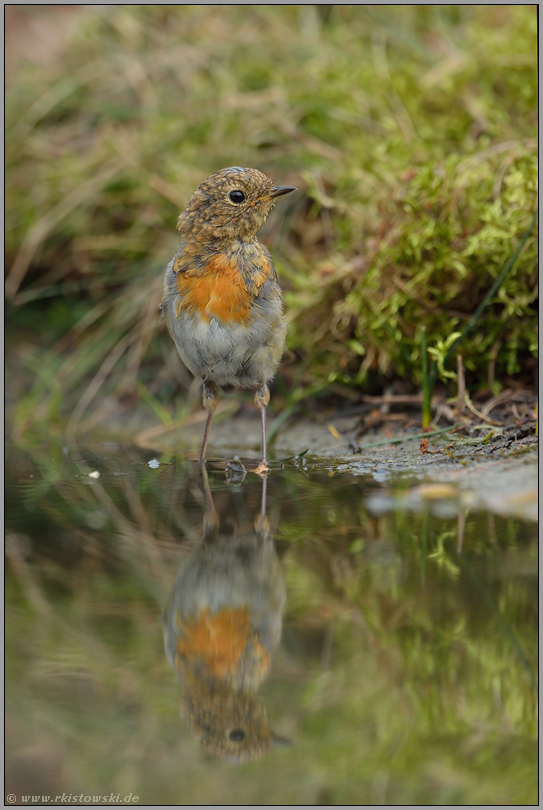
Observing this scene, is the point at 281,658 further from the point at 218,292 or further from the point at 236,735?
the point at 218,292

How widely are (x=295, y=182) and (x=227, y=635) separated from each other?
3.79m

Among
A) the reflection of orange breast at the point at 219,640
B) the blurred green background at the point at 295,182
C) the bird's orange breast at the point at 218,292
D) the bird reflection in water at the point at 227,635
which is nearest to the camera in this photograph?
the bird reflection in water at the point at 227,635

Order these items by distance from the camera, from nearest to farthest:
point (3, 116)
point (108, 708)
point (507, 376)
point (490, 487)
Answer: point (108, 708) < point (490, 487) < point (507, 376) < point (3, 116)

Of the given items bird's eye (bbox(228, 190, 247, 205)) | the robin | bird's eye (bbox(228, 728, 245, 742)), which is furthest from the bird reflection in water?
bird's eye (bbox(228, 190, 247, 205))

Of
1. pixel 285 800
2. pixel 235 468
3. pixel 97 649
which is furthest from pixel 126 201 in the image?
pixel 285 800

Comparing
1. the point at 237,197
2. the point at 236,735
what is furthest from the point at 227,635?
the point at 237,197

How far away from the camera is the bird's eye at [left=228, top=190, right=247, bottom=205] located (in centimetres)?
354

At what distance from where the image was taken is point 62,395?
5340 mm

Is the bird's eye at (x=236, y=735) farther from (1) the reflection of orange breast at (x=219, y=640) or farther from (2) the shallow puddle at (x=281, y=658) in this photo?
(1) the reflection of orange breast at (x=219, y=640)

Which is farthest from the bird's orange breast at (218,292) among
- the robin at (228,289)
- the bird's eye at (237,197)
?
the bird's eye at (237,197)

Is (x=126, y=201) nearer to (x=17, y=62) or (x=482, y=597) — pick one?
(x=17, y=62)

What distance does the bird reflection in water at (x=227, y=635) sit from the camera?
58.3 inches

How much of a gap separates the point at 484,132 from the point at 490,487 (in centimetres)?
303

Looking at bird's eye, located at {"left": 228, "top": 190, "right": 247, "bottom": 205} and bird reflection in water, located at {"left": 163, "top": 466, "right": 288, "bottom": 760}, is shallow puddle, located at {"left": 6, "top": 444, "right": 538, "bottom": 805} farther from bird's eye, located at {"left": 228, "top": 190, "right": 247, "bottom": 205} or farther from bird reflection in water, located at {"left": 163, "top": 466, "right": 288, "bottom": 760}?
bird's eye, located at {"left": 228, "top": 190, "right": 247, "bottom": 205}
